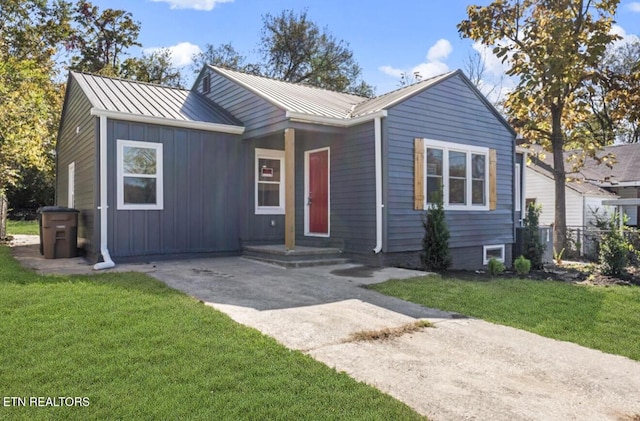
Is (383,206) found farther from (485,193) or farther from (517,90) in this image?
(517,90)

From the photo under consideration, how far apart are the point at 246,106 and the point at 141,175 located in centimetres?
260

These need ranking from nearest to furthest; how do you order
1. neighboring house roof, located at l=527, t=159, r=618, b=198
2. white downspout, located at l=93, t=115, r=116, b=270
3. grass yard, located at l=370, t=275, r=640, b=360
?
grass yard, located at l=370, t=275, r=640, b=360 < white downspout, located at l=93, t=115, r=116, b=270 < neighboring house roof, located at l=527, t=159, r=618, b=198

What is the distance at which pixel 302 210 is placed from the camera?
9.88m

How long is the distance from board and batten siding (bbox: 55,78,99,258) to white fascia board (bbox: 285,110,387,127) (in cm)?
341

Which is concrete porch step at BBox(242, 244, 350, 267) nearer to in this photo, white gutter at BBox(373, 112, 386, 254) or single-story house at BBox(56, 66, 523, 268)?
single-story house at BBox(56, 66, 523, 268)

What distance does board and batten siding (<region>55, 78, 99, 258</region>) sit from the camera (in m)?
8.18

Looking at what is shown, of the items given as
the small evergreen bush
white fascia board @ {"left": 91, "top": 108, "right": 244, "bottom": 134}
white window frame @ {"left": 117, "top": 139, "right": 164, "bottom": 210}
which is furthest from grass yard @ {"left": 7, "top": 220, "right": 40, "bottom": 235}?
the small evergreen bush

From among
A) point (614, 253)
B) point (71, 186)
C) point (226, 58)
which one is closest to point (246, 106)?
point (71, 186)

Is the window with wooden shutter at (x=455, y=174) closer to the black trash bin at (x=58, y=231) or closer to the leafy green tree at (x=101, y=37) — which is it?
the black trash bin at (x=58, y=231)

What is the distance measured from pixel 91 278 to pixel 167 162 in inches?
117

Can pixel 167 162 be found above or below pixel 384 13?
below

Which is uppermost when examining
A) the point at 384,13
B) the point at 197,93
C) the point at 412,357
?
the point at 384,13

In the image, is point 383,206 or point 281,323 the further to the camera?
point 383,206

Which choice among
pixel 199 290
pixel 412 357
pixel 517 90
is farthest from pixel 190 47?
pixel 412 357
